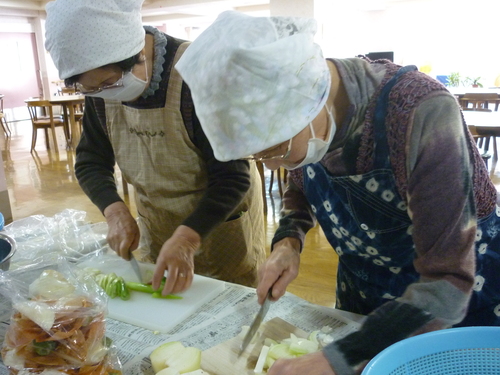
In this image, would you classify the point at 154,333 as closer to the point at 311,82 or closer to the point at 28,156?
the point at 311,82

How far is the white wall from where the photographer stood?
35.9 ft

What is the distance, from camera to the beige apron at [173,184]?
139cm

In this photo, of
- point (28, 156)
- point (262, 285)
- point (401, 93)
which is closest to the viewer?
point (401, 93)

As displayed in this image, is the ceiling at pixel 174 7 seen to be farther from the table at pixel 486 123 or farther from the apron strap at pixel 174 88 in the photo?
the apron strap at pixel 174 88

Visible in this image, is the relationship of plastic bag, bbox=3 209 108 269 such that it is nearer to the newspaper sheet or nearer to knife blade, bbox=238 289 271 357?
the newspaper sheet

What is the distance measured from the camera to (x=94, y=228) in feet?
5.73

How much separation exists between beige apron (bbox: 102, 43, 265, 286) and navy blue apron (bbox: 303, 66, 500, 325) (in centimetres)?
46

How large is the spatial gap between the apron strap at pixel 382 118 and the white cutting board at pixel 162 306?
2.18 feet

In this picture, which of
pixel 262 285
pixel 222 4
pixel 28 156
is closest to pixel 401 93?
pixel 262 285

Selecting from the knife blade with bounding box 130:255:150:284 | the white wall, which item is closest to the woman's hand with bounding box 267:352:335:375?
the knife blade with bounding box 130:255:150:284

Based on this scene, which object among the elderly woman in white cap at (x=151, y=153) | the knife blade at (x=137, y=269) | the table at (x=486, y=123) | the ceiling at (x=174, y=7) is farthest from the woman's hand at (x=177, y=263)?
the ceiling at (x=174, y=7)

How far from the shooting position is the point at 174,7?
33.4 feet

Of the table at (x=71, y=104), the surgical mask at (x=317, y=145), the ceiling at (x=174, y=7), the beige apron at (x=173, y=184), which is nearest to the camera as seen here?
the surgical mask at (x=317, y=145)

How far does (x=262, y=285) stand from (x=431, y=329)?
0.46 m
